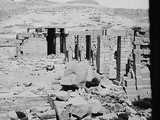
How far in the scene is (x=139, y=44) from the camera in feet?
34.6

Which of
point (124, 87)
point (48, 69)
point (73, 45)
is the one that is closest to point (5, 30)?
point (73, 45)

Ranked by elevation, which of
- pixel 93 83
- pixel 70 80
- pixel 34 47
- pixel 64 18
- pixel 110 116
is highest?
pixel 64 18

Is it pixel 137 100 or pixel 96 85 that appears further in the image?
pixel 96 85

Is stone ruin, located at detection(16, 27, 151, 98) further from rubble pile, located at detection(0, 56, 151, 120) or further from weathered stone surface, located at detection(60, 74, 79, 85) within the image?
weathered stone surface, located at detection(60, 74, 79, 85)

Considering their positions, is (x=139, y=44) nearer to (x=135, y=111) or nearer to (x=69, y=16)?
(x=135, y=111)

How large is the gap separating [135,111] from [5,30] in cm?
4250

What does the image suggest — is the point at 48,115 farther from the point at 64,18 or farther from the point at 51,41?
the point at 64,18

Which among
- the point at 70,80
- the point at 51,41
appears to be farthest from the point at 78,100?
the point at 51,41

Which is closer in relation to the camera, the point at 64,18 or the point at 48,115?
the point at 48,115

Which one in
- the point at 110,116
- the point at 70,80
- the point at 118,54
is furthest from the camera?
the point at 118,54

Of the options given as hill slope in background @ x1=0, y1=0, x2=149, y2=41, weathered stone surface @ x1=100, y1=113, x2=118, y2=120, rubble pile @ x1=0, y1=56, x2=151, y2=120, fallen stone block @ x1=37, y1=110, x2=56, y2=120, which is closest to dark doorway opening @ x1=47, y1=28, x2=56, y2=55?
rubble pile @ x1=0, y1=56, x2=151, y2=120

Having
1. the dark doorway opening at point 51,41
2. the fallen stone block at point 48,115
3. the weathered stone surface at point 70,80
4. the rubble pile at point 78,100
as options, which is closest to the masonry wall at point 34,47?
the dark doorway opening at point 51,41

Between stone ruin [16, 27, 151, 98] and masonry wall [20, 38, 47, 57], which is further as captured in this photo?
masonry wall [20, 38, 47, 57]

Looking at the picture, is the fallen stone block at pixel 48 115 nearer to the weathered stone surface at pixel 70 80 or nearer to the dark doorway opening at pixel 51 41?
the weathered stone surface at pixel 70 80
